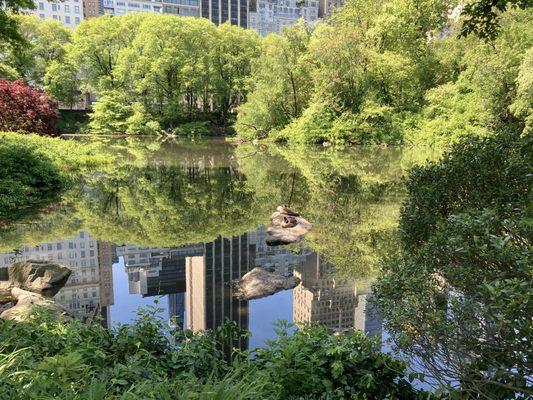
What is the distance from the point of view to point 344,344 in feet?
11.4

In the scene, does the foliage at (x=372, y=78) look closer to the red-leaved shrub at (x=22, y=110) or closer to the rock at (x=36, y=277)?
the red-leaved shrub at (x=22, y=110)

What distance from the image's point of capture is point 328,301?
21.2 ft

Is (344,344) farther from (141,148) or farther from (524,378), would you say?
(141,148)

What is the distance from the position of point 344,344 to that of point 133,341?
179 cm

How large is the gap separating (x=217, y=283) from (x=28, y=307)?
2.97m

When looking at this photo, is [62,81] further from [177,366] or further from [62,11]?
[62,11]

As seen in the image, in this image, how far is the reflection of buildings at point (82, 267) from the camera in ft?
21.7

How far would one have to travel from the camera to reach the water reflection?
6188 mm

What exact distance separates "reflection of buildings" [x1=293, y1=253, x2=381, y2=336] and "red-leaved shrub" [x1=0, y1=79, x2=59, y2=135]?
1835cm

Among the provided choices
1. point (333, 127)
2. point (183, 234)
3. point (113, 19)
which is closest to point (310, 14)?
point (113, 19)

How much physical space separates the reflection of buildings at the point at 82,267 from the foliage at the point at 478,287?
14.8 ft

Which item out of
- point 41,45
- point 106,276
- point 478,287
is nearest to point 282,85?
point 41,45

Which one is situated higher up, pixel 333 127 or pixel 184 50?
pixel 184 50

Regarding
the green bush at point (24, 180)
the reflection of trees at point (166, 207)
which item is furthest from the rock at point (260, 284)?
the green bush at point (24, 180)
